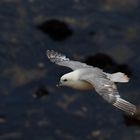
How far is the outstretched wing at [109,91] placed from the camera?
35.8 feet

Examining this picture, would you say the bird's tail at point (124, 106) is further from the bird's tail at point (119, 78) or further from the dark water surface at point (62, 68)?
the dark water surface at point (62, 68)

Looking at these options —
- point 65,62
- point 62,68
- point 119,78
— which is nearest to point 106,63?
point 62,68

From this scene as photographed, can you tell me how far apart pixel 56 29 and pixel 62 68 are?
1074 millimetres

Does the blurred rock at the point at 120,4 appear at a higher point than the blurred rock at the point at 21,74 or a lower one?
higher

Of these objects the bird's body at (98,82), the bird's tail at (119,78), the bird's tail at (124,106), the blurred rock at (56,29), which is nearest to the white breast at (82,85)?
the bird's body at (98,82)

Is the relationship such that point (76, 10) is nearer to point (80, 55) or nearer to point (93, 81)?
point (80, 55)

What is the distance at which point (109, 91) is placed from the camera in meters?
11.3

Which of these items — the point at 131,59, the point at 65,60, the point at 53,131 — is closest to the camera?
the point at 65,60

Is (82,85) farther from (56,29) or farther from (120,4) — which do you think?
(120,4)

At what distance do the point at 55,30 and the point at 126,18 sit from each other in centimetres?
188

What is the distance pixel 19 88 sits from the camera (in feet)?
53.3

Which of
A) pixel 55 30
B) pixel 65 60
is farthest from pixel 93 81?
pixel 55 30

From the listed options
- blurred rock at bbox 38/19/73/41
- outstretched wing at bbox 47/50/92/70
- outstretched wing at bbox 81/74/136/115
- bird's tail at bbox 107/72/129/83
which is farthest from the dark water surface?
outstretched wing at bbox 81/74/136/115

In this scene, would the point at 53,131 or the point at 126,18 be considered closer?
the point at 53,131
